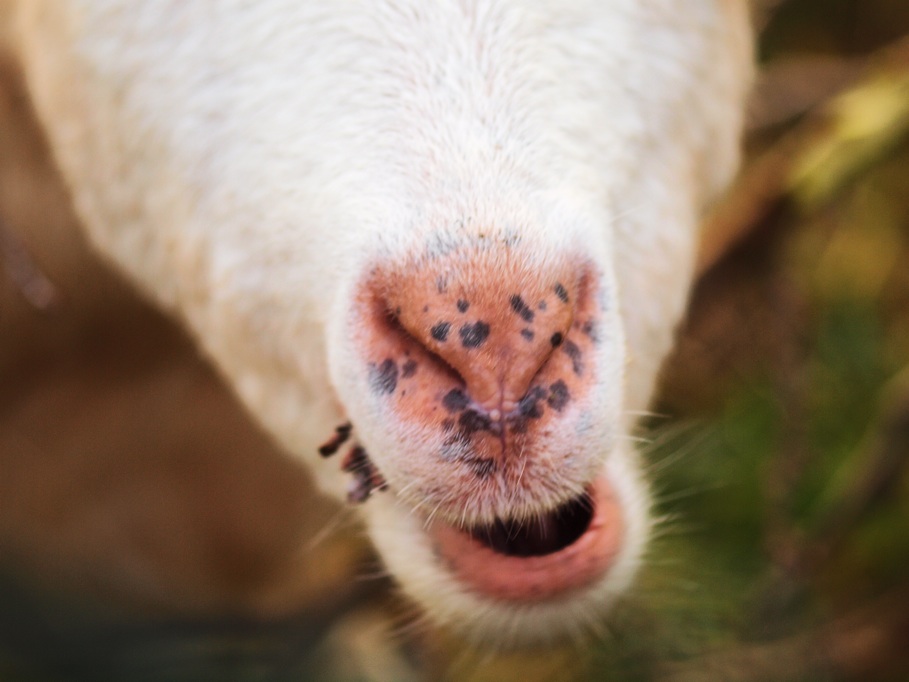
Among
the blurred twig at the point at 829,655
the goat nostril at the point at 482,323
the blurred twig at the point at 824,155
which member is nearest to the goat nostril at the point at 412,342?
the goat nostril at the point at 482,323

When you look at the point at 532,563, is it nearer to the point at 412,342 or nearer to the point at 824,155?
the point at 412,342

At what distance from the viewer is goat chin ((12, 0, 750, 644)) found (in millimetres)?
1122

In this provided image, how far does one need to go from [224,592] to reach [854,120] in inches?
89.1

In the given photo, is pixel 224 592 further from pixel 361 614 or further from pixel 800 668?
pixel 800 668

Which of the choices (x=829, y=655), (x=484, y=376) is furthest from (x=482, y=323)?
(x=829, y=655)

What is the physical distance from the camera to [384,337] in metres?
1.16

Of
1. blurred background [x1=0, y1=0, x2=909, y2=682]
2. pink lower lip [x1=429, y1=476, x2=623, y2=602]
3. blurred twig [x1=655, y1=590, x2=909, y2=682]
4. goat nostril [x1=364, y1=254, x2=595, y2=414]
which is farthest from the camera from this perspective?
blurred twig [x1=655, y1=590, x2=909, y2=682]

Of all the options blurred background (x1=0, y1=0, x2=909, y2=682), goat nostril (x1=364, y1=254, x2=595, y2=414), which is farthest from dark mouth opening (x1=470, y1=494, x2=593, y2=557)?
blurred background (x1=0, y1=0, x2=909, y2=682)

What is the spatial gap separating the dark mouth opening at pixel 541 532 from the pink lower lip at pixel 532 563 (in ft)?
0.04

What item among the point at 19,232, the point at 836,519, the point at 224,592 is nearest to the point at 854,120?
the point at 836,519

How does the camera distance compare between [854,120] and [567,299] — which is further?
[854,120]

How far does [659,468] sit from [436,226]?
2.92 feet

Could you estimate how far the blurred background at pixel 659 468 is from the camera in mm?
2191

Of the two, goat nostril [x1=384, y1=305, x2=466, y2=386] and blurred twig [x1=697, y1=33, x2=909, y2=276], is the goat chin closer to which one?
goat nostril [x1=384, y1=305, x2=466, y2=386]
